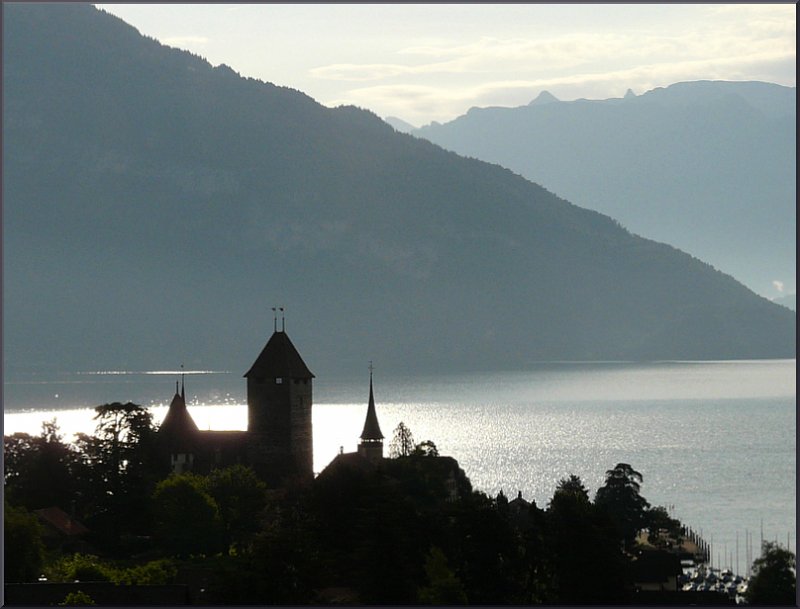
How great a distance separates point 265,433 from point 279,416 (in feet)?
4.41

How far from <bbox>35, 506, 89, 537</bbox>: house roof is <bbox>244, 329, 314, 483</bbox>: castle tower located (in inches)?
484

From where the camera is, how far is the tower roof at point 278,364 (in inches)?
3607

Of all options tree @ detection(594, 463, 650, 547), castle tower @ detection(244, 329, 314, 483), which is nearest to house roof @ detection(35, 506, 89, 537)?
castle tower @ detection(244, 329, 314, 483)

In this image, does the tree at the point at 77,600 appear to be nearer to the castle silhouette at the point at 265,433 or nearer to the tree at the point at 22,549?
the tree at the point at 22,549

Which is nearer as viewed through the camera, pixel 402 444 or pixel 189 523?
pixel 189 523

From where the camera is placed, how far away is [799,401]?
35156mm

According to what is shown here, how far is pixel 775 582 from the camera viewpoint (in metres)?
64.4

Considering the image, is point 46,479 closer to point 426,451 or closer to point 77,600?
point 426,451

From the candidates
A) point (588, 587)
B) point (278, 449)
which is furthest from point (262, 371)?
point (588, 587)

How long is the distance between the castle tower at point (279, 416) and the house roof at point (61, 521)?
12295 millimetres

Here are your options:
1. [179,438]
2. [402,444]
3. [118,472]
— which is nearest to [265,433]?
[179,438]

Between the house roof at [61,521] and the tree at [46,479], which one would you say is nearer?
the house roof at [61,521]

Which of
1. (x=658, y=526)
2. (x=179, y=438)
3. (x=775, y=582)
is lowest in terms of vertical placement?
(x=658, y=526)

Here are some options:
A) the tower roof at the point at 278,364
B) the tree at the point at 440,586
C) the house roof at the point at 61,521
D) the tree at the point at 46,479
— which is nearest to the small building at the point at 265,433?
the tower roof at the point at 278,364
